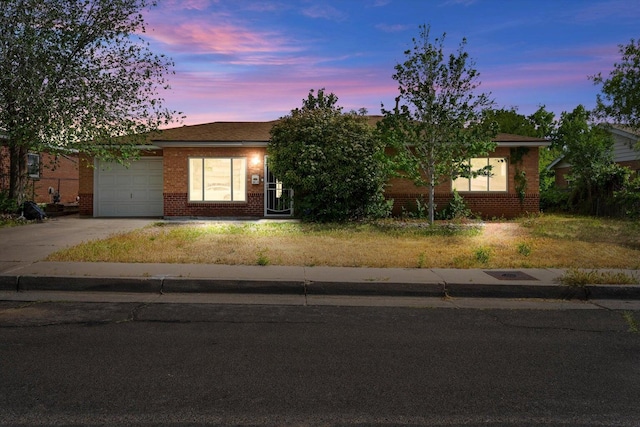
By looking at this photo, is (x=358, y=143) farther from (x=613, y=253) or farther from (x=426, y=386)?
(x=426, y=386)

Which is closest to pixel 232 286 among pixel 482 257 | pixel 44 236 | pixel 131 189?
pixel 482 257

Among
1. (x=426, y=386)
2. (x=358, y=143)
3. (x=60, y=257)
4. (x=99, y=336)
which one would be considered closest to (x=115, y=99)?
(x=358, y=143)

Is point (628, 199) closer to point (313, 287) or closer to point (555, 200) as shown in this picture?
point (555, 200)

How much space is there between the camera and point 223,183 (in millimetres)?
19859

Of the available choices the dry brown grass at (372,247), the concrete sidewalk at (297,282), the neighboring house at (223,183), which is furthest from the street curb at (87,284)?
the neighboring house at (223,183)

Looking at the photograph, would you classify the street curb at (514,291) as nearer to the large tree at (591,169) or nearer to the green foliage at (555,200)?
the large tree at (591,169)

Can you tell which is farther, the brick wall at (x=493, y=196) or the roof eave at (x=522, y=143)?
the brick wall at (x=493, y=196)

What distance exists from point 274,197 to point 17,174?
9466 mm

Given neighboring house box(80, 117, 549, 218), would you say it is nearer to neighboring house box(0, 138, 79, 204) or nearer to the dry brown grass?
the dry brown grass

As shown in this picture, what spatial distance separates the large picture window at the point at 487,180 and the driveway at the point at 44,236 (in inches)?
475

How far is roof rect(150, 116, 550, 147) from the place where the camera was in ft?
62.8

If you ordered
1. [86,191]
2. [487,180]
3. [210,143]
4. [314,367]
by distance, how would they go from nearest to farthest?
[314,367], [210,143], [487,180], [86,191]

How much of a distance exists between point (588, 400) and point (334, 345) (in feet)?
7.32

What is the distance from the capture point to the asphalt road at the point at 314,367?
347cm
